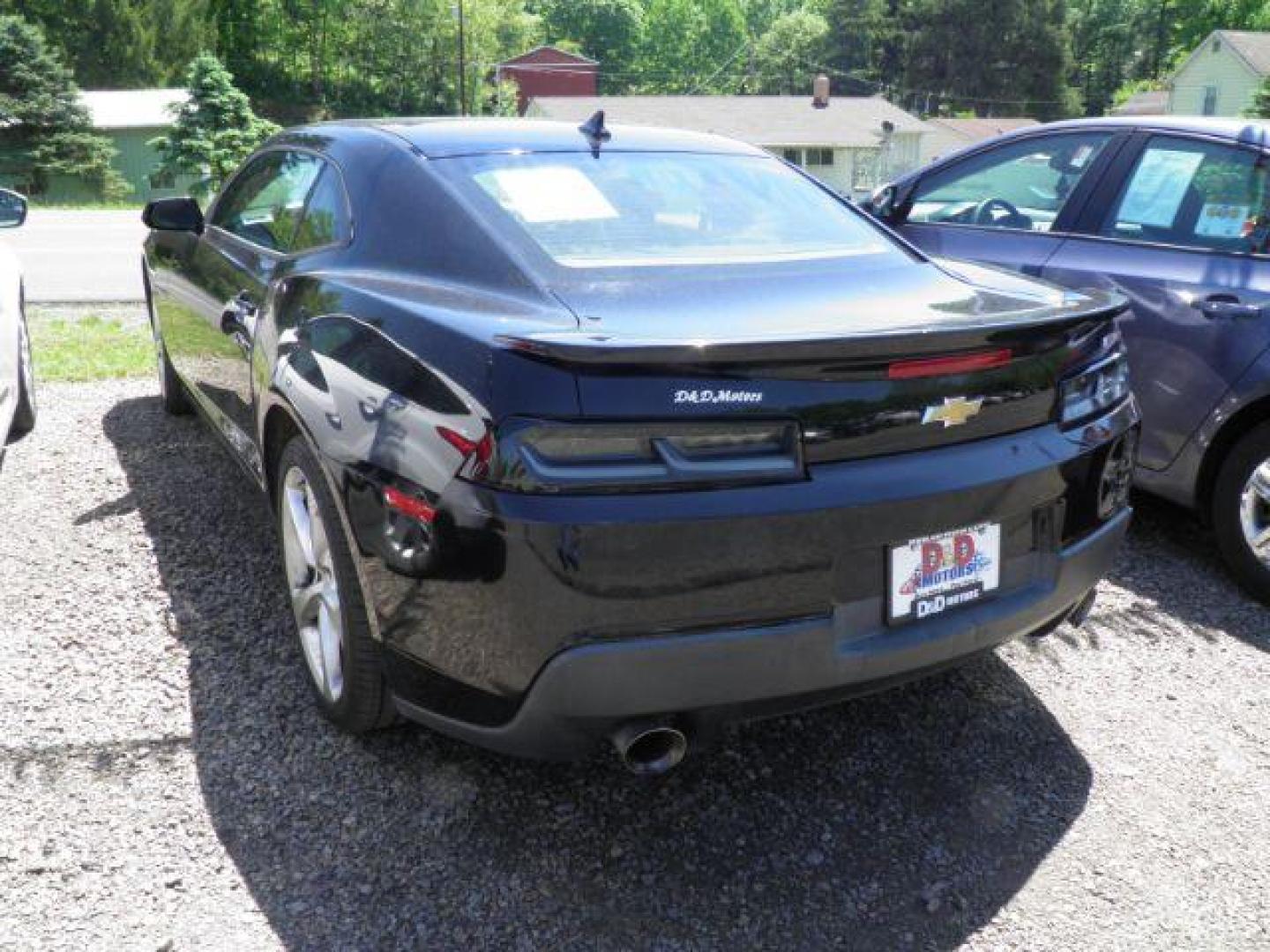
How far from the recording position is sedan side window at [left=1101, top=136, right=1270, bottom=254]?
3.97 metres

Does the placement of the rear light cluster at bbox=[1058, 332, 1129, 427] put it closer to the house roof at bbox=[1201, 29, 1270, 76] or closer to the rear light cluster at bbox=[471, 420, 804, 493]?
the rear light cluster at bbox=[471, 420, 804, 493]

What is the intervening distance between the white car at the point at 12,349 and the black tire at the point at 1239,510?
15.5 ft

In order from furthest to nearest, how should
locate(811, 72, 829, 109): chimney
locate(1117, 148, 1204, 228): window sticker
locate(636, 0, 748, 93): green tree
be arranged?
locate(636, 0, 748, 93): green tree, locate(811, 72, 829, 109): chimney, locate(1117, 148, 1204, 228): window sticker

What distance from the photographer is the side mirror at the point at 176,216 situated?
177 inches

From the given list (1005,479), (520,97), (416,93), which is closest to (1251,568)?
(1005,479)

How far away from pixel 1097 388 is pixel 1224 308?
58.1 inches

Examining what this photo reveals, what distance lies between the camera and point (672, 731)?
2250 mm

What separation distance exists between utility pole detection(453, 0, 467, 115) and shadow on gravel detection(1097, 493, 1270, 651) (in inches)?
2155

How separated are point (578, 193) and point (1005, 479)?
1.34 meters

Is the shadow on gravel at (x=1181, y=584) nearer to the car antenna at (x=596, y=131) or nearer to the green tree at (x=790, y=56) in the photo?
the car antenna at (x=596, y=131)

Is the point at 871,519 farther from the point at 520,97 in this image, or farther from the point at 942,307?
the point at 520,97

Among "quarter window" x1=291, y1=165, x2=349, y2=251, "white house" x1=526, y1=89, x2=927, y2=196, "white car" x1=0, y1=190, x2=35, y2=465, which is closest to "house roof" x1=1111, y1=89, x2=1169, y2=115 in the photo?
"white house" x1=526, y1=89, x2=927, y2=196

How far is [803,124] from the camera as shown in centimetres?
5019

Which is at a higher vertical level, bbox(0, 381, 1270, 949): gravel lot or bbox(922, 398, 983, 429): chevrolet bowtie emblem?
bbox(922, 398, 983, 429): chevrolet bowtie emblem
